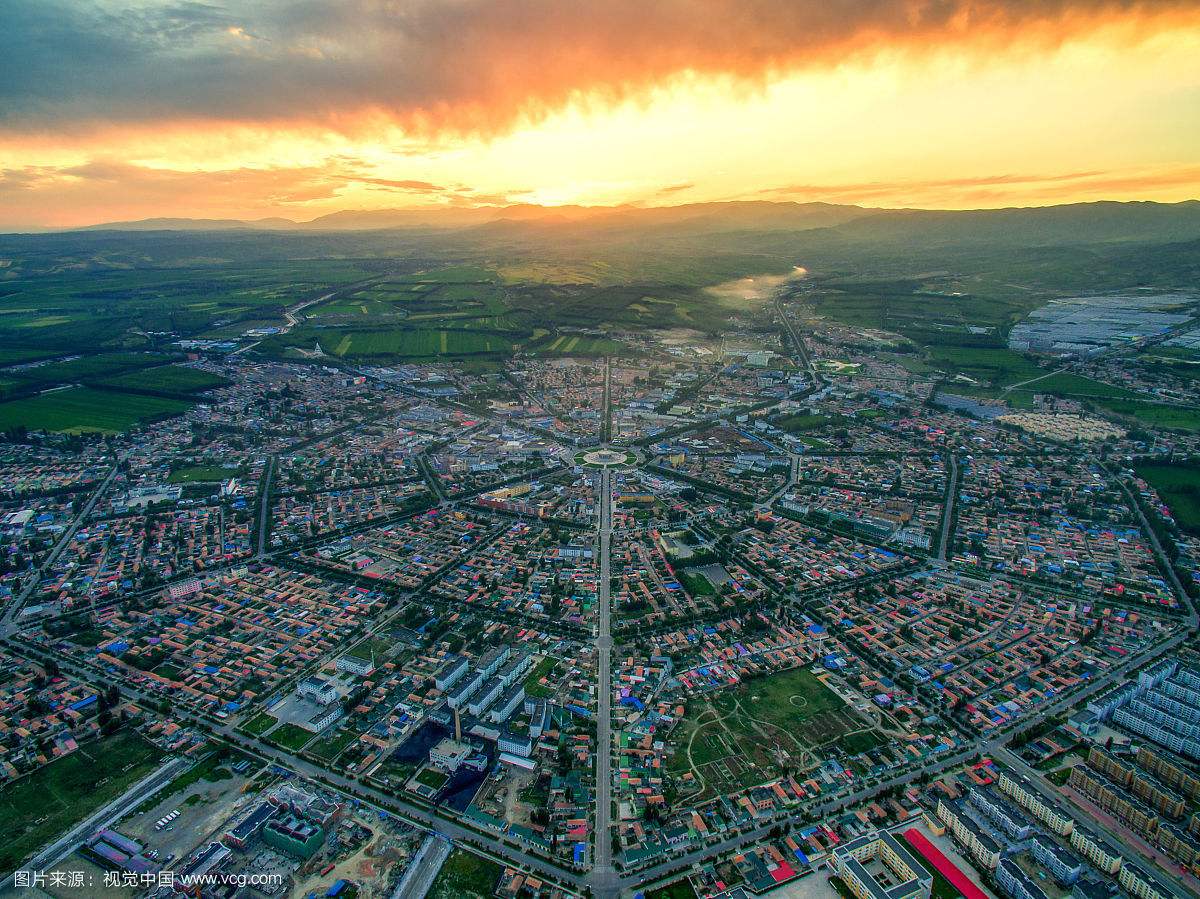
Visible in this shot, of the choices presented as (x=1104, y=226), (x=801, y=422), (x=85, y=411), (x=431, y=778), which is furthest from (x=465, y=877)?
(x=1104, y=226)

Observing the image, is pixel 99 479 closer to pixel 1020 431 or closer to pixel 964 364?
pixel 1020 431

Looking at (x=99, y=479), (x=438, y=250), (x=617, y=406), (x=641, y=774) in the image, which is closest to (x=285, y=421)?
(x=99, y=479)

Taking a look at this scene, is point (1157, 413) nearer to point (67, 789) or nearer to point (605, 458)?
point (605, 458)

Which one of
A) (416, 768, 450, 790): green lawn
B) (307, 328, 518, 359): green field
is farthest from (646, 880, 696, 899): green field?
(307, 328, 518, 359): green field

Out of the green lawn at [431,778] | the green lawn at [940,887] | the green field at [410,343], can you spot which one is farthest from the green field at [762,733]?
the green field at [410,343]

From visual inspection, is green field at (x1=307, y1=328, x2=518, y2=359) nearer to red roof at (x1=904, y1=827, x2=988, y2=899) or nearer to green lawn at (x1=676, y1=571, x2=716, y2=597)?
green lawn at (x1=676, y1=571, x2=716, y2=597)

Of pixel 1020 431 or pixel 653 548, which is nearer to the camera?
pixel 653 548
